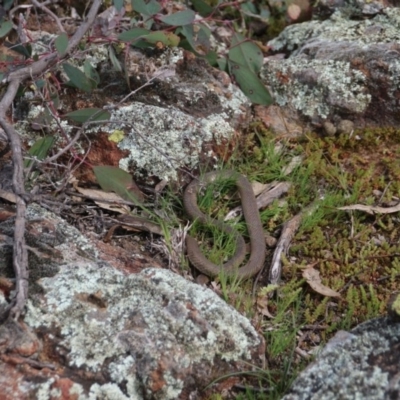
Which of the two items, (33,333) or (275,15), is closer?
(33,333)

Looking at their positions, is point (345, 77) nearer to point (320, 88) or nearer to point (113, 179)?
point (320, 88)

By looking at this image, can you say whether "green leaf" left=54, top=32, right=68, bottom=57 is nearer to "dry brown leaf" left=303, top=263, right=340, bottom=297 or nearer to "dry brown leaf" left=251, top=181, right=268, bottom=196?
"dry brown leaf" left=251, top=181, right=268, bottom=196

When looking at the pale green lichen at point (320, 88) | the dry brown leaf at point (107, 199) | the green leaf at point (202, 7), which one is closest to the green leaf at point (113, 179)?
the dry brown leaf at point (107, 199)

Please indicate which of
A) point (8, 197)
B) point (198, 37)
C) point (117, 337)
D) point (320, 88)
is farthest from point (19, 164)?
point (320, 88)

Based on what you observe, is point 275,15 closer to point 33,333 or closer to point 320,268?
point 320,268

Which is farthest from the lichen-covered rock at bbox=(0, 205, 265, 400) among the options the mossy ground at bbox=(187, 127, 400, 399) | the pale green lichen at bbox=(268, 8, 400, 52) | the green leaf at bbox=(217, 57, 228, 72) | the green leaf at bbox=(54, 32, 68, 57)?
the pale green lichen at bbox=(268, 8, 400, 52)

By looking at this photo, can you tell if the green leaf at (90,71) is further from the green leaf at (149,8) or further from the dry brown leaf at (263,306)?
the dry brown leaf at (263,306)

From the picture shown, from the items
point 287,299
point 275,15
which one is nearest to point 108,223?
point 287,299
